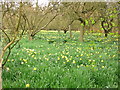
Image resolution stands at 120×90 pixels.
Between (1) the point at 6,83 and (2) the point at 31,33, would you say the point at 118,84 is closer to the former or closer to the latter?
(1) the point at 6,83

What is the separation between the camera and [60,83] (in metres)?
3.23

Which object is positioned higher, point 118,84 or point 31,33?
point 31,33

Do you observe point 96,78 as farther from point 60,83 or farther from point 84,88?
point 60,83

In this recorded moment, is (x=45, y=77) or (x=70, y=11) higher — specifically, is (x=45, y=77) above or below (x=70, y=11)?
below

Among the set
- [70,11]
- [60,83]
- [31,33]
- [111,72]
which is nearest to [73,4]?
[70,11]

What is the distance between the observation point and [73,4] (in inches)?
428

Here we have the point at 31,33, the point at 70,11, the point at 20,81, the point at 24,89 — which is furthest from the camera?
the point at 31,33

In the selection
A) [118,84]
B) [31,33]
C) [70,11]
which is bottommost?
[118,84]

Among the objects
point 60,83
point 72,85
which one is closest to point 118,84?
point 72,85

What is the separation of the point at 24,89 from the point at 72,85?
3.15 feet

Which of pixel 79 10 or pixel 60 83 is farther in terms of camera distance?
pixel 79 10

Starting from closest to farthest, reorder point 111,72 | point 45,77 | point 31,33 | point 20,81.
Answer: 1. point 20,81
2. point 45,77
3. point 111,72
4. point 31,33

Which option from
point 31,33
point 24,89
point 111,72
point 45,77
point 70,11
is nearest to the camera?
point 24,89

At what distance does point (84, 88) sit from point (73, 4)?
8725mm
